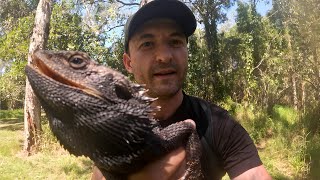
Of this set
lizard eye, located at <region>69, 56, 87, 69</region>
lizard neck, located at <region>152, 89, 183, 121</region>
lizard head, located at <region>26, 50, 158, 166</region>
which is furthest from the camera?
lizard neck, located at <region>152, 89, 183, 121</region>

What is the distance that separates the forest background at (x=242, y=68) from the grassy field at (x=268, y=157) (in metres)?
0.02

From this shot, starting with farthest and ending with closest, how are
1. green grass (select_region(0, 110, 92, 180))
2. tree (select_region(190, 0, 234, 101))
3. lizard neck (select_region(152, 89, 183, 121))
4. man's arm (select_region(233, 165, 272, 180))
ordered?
tree (select_region(190, 0, 234, 101)) → green grass (select_region(0, 110, 92, 180)) → lizard neck (select_region(152, 89, 183, 121)) → man's arm (select_region(233, 165, 272, 180))

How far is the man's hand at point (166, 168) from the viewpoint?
1774 mm

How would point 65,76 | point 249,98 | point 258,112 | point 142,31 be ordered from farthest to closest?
point 249,98
point 258,112
point 142,31
point 65,76

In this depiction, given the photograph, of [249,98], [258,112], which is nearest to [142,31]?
[258,112]

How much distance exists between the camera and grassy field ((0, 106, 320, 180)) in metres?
7.86

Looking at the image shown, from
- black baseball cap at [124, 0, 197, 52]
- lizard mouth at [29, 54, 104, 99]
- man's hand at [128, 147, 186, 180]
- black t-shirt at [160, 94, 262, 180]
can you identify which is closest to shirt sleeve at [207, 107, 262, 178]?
black t-shirt at [160, 94, 262, 180]

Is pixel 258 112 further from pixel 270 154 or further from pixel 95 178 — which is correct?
pixel 95 178

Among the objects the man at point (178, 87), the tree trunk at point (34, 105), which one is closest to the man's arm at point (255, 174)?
the man at point (178, 87)

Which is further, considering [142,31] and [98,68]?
[142,31]

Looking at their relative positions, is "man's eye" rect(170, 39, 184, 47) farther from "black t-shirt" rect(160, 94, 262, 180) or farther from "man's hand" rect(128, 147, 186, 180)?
"man's hand" rect(128, 147, 186, 180)

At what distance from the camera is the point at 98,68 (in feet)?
5.70

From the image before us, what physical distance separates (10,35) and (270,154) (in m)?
9.31

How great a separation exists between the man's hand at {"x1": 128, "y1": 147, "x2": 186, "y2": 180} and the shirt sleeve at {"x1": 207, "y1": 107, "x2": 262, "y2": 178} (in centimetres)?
25
